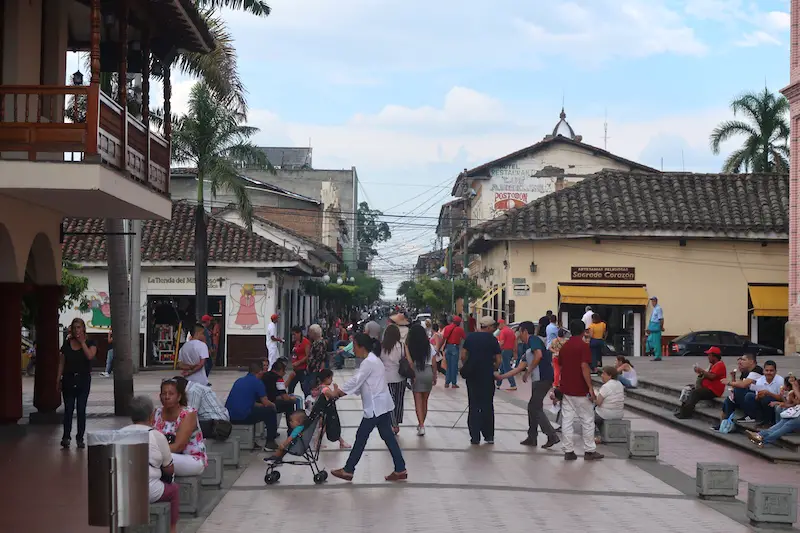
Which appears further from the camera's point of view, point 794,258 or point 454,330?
point 794,258

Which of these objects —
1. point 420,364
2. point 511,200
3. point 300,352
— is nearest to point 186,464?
point 420,364

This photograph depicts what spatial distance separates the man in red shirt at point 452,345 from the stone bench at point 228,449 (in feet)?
44.3

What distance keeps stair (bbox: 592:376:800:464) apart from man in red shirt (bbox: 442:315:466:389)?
3.54 metres

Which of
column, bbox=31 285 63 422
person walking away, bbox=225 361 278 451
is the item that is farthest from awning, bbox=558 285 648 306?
person walking away, bbox=225 361 278 451

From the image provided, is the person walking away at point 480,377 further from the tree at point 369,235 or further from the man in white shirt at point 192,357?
the tree at point 369,235

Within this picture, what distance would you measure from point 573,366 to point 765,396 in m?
3.86

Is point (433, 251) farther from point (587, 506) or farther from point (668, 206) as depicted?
point (587, 506)

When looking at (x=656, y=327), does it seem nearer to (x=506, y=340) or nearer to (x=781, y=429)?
(x=506, y=340)

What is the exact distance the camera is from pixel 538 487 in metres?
12.2

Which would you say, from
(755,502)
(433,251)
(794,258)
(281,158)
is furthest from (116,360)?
(433,251)

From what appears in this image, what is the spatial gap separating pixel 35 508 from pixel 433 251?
89121mm

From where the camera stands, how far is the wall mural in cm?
3912

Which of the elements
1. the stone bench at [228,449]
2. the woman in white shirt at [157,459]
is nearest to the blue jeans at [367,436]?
the stone bench at [228,449]

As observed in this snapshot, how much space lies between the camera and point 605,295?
37.2m
